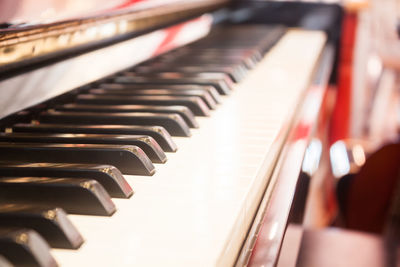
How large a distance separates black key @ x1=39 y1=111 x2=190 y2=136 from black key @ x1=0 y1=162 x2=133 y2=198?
0.29 m

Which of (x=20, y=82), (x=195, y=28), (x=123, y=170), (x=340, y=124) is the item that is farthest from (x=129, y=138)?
(x=340, y=124)

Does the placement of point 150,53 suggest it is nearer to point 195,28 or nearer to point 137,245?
point 195,28

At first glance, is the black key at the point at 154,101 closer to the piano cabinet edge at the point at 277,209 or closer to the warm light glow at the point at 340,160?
the piano cabinet edge at the point at 277,209

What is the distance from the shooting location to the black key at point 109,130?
958 millimetres

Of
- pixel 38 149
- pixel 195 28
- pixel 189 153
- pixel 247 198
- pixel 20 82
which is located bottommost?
pixel 247 198

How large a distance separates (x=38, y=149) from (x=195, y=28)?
1514mm

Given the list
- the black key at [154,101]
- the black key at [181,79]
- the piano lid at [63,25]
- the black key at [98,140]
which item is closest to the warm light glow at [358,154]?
the black key at [181,79]

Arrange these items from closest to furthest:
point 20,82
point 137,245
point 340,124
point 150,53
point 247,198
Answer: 1. point 137,245
2. point 247,198
3. point 20,82
4. point 150,53
5. point 340,124

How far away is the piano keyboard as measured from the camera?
0.58m

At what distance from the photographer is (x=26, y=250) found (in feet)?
1.72

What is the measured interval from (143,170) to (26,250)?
12.3 inches

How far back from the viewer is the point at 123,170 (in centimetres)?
83

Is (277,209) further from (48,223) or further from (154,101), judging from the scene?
(154,101)

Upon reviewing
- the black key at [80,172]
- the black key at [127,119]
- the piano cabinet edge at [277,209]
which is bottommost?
the piano cabinet edge at [277,209]
